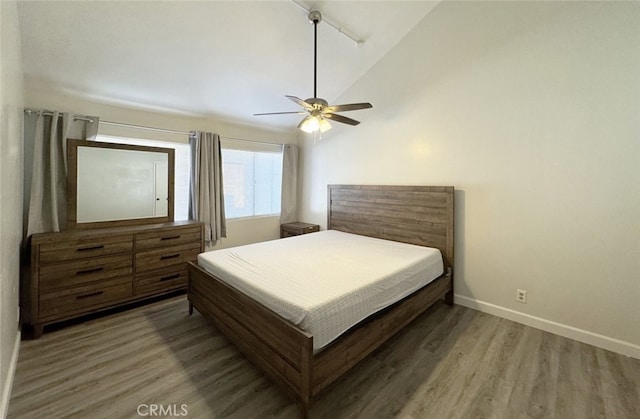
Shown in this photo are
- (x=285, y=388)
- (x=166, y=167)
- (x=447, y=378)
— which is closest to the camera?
(x=285, y=388)

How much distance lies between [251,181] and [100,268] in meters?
2.54

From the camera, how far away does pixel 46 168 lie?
2814 millimetres

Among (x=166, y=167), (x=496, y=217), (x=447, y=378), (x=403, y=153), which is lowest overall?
(x=447, y=378)

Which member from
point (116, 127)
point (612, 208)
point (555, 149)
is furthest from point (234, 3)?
point (612, 208)

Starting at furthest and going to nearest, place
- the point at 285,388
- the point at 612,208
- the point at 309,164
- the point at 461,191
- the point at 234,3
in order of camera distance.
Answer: the point at 309,164
the point at 461,191
the point at 234,3
the point at 612,208
the point at 285,388

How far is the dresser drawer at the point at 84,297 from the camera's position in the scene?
2488 millimetres

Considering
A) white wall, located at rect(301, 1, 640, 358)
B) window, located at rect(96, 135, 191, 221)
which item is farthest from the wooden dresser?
white wall, located at rect(301, 1, 640, 358)

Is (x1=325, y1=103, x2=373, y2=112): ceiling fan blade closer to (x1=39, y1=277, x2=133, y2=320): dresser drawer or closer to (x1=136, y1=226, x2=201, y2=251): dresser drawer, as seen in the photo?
(x1=136, y1=226, x2=201, y2=251): dresser drawer

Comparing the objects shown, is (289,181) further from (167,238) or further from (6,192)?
(6,192)

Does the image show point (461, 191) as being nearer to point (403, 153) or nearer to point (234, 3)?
point (403, 153)

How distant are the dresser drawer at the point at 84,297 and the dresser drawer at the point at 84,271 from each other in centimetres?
6

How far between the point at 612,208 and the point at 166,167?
464cm

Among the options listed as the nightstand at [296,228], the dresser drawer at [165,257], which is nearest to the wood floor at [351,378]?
the dresser drawer at [165,257]

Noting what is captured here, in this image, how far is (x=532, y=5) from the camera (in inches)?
101
